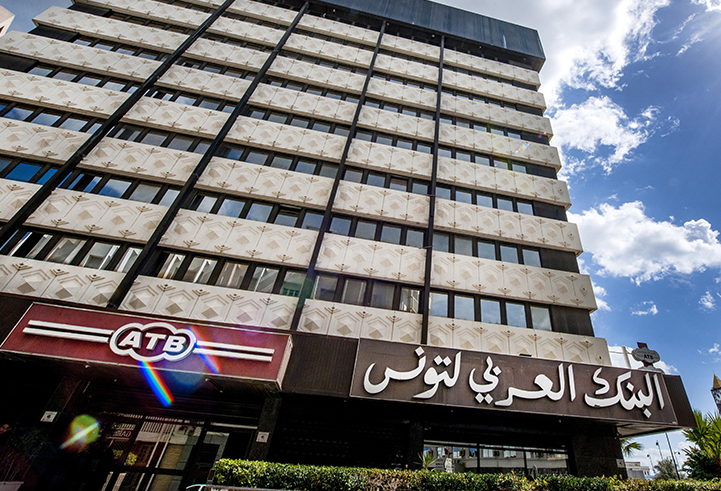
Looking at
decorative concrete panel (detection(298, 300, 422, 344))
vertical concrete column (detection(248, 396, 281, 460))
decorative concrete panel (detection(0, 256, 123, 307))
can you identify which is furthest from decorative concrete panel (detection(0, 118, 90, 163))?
vertical concrete column (detection(248, 396, 281, 460))

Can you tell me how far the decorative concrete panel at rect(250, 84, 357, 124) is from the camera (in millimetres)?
20173

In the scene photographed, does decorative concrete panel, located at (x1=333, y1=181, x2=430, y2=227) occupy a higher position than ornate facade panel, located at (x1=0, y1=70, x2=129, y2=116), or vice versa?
ornate facade panel, located at (x1=0, y1=70, x2=129, y2=116)

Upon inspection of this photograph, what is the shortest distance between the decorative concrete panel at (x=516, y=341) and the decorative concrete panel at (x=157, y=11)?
25696 mm

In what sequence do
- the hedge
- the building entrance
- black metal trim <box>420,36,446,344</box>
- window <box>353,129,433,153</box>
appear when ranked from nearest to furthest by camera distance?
the hedge, the building entrance, black metal trim <box>420,36,446,344</box>, window <box>353,129,433,153</box>

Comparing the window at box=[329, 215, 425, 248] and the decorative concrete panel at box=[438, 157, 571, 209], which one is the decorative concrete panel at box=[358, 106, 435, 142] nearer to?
the decorative concrete panel at box=[438, 157, 571, 209]

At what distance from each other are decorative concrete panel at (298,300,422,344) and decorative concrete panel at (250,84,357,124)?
1192 centimetres

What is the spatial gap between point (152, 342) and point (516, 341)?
1399 cm

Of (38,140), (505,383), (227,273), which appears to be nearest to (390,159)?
(227,273)

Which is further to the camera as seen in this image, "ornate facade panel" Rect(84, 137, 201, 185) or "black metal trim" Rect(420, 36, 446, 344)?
"ornate facade panel" Rect(84, 137, 201, 185)

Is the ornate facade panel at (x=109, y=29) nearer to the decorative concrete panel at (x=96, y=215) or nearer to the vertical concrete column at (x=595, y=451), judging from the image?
the decorative concrete panel at (x=96, y=215)

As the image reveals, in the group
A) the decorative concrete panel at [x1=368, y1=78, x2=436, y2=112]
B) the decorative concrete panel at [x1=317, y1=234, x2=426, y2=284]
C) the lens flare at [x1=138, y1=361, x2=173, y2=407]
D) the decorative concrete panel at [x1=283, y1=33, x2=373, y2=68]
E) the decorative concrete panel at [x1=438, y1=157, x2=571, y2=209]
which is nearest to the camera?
the lens flare at [x1=138, y1=361, x2=173, y2=407]

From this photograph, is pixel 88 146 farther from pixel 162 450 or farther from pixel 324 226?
pixel 162 450

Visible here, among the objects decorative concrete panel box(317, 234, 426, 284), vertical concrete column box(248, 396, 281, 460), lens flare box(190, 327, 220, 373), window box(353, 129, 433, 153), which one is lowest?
vertical concrete column box(248, 396, 281, 460)

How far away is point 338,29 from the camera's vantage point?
25266 mm
